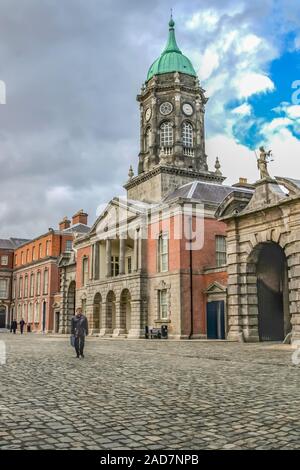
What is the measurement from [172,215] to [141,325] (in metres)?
8.59

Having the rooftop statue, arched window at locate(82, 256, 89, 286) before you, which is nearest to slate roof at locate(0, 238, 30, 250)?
arched window at locate(82, 256, 89, 286)

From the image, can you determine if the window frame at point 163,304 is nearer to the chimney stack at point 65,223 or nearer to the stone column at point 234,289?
the stone column at point 234,289

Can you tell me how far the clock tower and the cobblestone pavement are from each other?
1285 inches

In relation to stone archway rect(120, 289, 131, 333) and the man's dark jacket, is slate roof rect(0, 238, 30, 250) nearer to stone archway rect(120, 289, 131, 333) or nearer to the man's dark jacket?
stone archway rect(120, 289, 131, 333)

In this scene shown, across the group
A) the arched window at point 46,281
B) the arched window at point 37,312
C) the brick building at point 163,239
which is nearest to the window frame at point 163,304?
the brick building at point 163,239

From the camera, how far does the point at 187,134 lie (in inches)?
1822

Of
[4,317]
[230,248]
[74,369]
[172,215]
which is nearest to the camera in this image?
[74,369]

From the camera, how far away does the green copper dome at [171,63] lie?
4797 cm

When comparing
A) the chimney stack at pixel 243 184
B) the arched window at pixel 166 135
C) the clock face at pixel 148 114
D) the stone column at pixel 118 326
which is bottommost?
the stone column at pixel 118 326

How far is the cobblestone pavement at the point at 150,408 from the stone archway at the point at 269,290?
1317cm

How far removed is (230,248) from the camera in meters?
26.8
